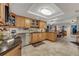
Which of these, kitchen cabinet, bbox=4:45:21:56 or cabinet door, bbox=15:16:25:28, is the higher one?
cabinet door, bbox=15:16:25:28

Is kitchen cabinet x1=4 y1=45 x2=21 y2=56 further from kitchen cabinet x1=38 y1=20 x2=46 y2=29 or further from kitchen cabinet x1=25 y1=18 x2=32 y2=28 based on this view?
kitchen cabinet x1=38 y1=20 x2=46 y2=29

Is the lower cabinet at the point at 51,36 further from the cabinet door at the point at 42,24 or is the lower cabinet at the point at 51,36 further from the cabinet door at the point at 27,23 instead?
the cabinet door at the point at 27,23

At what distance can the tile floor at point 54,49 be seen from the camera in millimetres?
1969

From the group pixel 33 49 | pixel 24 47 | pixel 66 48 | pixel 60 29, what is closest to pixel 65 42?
pixel 66 48

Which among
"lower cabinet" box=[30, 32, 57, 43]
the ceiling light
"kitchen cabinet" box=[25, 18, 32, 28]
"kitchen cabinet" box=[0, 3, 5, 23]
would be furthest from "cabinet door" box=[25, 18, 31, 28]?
"kitchen cabinet" box=[0, 3, 5, 23]

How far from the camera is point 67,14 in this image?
6.40 feet

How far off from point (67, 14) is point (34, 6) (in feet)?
2.06

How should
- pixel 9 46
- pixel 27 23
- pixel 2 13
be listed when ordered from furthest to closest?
1. pixel 27 23
2. pixel 2 13
3. pixel 9 46

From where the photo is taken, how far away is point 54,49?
1.98 m

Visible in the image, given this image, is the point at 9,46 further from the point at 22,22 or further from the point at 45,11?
the point at 45,11

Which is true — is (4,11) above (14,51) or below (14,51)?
above

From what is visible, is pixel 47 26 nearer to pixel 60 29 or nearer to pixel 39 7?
pixel 60 29

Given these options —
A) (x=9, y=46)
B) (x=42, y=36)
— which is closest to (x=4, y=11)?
(x=9, y=46)

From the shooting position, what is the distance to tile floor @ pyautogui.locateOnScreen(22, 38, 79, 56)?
197 centimetres
